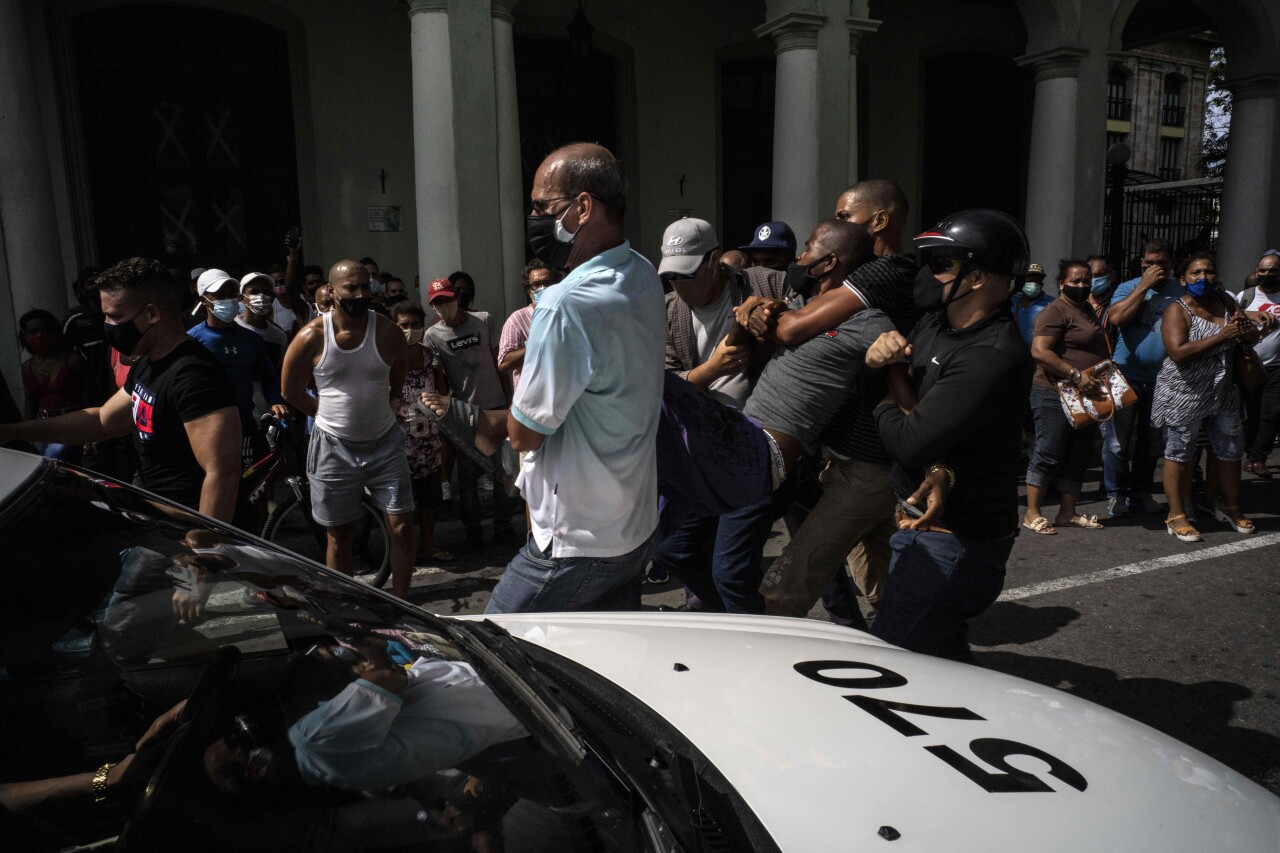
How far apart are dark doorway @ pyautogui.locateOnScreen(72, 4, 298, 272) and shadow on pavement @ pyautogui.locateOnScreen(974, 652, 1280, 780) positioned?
9243 mm

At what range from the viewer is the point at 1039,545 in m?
5.75

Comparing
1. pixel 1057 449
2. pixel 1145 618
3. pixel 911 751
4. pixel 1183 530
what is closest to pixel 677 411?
pixel 911 751

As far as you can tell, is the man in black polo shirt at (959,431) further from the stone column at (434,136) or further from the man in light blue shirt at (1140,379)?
the stone column at (434,136)

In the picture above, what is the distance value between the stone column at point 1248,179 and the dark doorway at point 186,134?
12013 mm

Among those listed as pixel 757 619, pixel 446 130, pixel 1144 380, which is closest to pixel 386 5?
pixel 446 130

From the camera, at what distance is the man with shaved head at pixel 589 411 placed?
7.51 feet

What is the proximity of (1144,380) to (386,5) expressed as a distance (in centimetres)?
862

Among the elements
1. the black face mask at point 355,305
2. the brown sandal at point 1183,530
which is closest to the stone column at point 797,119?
the brown sandal at point 1183,530

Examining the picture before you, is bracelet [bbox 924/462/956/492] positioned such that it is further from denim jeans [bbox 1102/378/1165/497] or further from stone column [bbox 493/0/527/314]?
stone column [bbox 493/0/527/314]

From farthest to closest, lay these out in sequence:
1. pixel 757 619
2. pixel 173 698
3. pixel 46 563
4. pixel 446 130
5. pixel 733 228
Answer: pixel 733 228 → pixel 446 130 → pixel 757 619 → pixel 46 563 → pixel 173 698

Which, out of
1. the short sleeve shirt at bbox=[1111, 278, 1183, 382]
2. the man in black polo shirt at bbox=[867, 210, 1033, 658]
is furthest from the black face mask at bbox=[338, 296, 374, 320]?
the short sleeve shirt at bbox=[1111, 278, 1183, 382]

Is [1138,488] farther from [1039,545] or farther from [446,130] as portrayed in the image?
[446,130]

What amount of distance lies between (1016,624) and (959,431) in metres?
2.22

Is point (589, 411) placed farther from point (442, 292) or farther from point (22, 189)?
point (22, 189)
